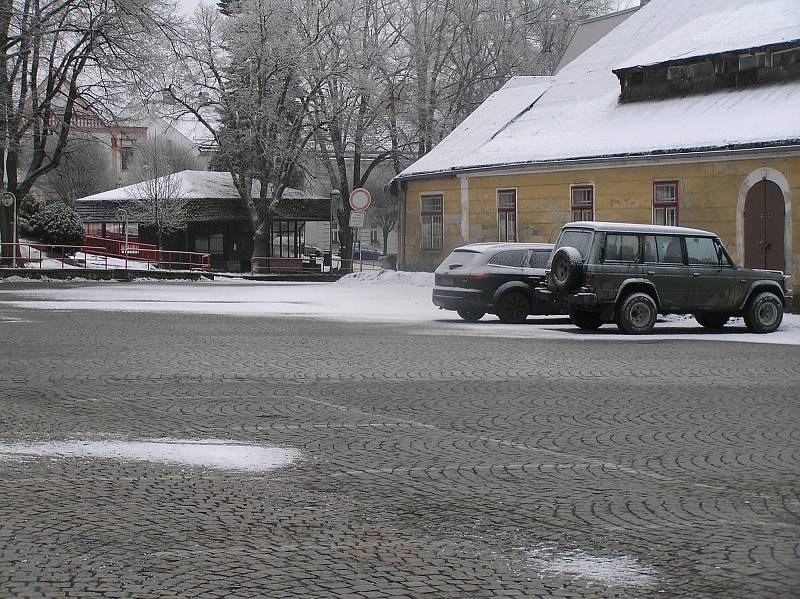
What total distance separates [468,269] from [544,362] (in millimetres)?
7726

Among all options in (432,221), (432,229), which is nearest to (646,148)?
(432,221)

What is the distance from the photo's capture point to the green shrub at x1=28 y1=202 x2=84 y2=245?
53.2 metres

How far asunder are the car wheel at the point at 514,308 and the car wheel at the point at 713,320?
3.25 m

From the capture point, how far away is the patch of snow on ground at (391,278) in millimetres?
39312

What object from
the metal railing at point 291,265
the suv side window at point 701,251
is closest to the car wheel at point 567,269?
the suv side window at point 701,251

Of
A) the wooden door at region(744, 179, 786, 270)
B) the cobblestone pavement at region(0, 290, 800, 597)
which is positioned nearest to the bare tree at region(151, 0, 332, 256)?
the wooden door at region(744, 179, 786, 270)

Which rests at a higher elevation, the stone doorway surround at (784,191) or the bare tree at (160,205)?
the bare tree at (160,205)

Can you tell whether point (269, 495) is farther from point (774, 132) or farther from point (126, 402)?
point (774, 132)

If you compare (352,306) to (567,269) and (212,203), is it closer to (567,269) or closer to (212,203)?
(567,269)

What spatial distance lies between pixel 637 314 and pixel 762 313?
271 centimetres

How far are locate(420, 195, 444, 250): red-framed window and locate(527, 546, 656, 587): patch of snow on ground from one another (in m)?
34.0

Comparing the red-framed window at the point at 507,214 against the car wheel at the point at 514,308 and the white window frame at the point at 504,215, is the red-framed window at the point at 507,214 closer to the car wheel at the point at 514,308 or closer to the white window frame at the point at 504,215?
the white window frame at the point at 504,215

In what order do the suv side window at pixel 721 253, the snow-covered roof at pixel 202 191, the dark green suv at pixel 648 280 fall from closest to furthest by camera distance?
the dark green suv at pixel 648 280 < the suv side window at pixel 721 253 < the snow-covered roof at pixel 202 191

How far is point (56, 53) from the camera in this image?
148 feet
